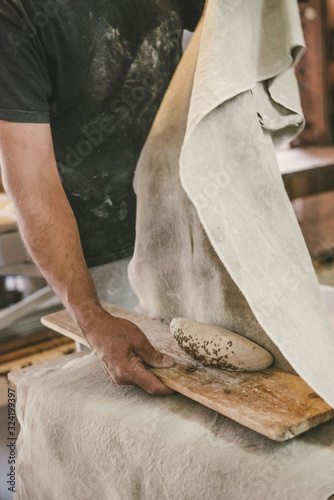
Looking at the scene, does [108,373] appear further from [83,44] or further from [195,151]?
[83,44]

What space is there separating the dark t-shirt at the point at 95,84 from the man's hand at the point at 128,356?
0.46 meters

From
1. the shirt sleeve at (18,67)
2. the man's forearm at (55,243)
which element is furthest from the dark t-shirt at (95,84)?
the man's forearm at (55,243)

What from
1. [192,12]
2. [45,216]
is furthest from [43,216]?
[192,12]

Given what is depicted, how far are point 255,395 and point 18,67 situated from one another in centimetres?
76

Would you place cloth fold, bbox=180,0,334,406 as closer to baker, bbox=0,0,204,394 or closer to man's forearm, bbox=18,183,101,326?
baker, bbox=0,0,204,394

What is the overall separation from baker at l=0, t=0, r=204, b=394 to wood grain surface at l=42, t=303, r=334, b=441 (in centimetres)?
5

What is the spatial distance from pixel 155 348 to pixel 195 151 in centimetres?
37

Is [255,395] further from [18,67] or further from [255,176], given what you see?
[18,67]

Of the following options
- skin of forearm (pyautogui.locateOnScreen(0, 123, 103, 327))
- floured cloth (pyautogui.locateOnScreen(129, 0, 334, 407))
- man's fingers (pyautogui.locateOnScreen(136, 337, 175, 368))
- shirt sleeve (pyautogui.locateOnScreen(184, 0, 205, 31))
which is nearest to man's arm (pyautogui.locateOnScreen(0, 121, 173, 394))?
skin of forearm (pyautogui.locateOnScreen(0, 123, 103, 327))

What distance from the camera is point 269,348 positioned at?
2.78ft

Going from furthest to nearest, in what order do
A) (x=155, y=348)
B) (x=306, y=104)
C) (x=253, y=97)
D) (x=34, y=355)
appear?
1. (x=306, y=104)
2. (x=34, y=355)
3. (x=155, y=348)
4. (x=253, y=97)

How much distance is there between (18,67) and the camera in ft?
3.44

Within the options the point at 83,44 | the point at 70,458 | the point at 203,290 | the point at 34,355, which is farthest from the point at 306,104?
the point at 70,458

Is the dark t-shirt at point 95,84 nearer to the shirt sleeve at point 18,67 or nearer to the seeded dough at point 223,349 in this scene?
the shirt sleeve at point 18,67
